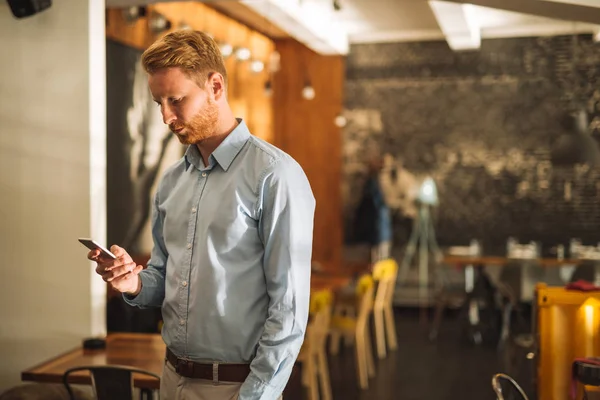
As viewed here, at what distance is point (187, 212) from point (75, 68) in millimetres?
2148

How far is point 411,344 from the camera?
25.1 ft

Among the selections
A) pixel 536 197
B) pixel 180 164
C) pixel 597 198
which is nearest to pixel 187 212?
pixel 180 164

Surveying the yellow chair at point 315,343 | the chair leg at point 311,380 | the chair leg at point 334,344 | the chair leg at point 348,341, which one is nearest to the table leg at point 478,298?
the chair leg at point 348,341

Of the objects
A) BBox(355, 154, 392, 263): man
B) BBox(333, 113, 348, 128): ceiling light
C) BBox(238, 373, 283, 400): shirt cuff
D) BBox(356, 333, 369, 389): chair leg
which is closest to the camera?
BBox(238, 373, 283, 400): shirt cuff

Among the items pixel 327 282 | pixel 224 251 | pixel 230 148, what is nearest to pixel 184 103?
pixel 230 148

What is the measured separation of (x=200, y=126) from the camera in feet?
6.72

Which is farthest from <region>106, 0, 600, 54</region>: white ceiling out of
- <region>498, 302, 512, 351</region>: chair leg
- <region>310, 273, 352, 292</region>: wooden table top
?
<region>498, 302, 512, 351</region>: chair leg

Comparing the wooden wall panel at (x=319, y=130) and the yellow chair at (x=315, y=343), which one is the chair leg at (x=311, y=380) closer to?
the yellow chair at (x=315, y=343)

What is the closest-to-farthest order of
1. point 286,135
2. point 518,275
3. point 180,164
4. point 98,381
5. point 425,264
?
point 180,164 < point 98,381 < point 518,275 < point 425,264 < point 286,135

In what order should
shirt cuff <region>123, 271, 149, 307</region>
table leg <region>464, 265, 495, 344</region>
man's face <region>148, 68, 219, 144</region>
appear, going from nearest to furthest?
man's face <region>148, 68, 219, 144</region>
shirt cuff <region>123, 271, 149, 307</region>
table leg <region>464, 265, 495, 344</region>

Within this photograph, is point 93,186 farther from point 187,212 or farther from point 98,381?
point 187,212

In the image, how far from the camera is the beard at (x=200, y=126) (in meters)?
2.03

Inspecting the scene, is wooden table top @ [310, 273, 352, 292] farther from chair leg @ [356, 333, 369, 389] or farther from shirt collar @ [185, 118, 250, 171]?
shirt collar @ [185, 118, 250, 171]

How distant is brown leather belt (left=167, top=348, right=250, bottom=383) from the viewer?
2035 mm
